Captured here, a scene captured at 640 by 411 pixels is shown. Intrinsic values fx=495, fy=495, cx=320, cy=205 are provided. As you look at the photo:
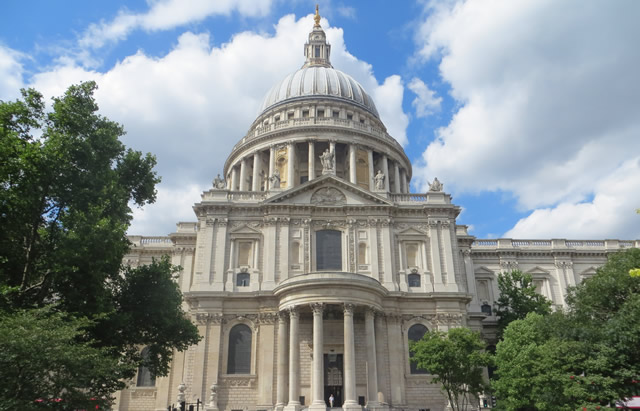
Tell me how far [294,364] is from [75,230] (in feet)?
58.4

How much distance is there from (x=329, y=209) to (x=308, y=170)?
1614cm

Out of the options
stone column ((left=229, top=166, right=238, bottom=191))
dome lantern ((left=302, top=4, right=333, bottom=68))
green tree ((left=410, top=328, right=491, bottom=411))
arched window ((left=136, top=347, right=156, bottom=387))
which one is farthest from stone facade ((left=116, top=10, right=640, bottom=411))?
dome lantern ((left=302, top=4, right=333, bottom=68))

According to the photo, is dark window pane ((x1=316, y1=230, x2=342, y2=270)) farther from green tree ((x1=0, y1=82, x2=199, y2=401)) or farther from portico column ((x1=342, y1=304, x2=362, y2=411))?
green tree ((x1=0, y1=82, x2=199, y2=401))

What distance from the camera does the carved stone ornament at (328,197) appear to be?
4134cm

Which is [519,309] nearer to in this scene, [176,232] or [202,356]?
[202,356]

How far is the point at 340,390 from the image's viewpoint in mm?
35219

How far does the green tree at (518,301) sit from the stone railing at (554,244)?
7.89 m

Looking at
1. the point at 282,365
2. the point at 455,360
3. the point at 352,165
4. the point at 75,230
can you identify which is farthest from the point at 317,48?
the point at 75,230

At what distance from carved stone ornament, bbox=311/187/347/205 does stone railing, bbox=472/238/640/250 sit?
1792 cm

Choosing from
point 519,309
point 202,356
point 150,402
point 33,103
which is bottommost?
point 150,402

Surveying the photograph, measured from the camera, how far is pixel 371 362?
113ft

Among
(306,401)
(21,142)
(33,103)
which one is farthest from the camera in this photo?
(306,401)

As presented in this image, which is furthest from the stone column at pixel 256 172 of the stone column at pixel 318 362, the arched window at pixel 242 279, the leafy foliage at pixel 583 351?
the leafy foliage at pixel 583 351

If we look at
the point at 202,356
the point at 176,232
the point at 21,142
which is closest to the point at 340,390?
the point at 202,356
